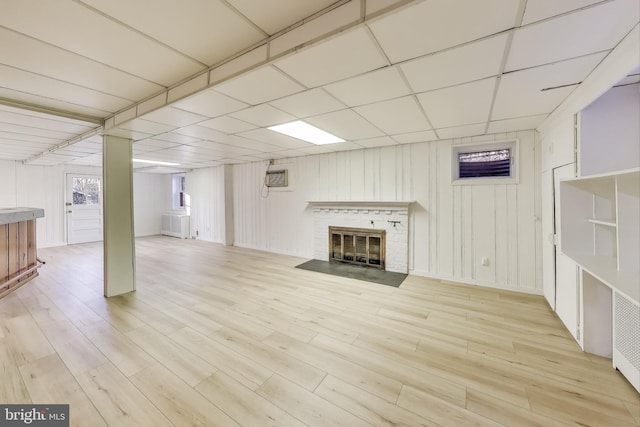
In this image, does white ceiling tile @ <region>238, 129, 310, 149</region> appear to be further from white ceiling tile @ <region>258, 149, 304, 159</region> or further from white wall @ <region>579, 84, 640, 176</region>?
white wall @ <region>579, 84, 640, 176</region>

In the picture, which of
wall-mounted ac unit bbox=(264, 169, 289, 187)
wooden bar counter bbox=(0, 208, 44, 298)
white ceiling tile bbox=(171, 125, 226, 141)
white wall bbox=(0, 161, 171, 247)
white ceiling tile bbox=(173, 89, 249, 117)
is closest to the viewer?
white ceiling tile bbox=(173, 89, 249, 117)

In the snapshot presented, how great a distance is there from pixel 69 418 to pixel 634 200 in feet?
12.8

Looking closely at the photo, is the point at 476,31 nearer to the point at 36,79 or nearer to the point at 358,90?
the point at 358,90

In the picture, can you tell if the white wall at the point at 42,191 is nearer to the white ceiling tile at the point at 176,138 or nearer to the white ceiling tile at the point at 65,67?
the white ceiling tile at the point at 176,138

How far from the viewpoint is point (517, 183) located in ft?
11.8

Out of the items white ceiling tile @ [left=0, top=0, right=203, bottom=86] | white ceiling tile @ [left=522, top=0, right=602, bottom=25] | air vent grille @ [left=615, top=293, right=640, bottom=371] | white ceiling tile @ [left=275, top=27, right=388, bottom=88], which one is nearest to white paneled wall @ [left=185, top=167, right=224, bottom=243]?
white ceiling tile @ [left=0, top=0, right=203, bottom=86]

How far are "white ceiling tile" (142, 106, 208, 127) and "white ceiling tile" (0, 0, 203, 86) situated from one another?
0.54 metres

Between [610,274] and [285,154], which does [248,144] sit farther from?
[610,274]

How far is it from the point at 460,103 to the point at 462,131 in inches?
47.2

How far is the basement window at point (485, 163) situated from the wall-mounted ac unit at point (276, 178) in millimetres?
3598

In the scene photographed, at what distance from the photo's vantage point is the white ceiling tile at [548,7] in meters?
1.21

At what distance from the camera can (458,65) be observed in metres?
1.79

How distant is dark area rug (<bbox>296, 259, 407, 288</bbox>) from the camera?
13.4ft

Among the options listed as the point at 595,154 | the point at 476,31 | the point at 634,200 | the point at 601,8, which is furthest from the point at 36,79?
the point at 595,154
